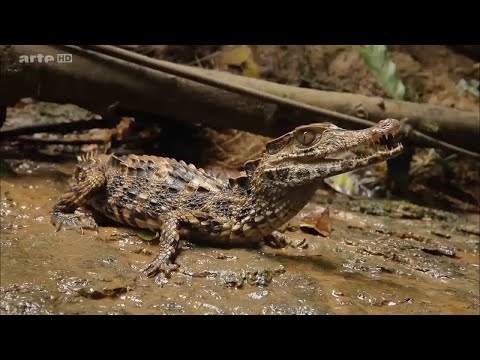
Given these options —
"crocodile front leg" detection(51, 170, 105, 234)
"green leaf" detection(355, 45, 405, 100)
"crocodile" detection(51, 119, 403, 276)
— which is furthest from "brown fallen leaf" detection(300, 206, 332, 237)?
"green leaf" detection(355, 45, 405, 100)

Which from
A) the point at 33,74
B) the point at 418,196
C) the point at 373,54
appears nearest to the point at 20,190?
the point at 33,74

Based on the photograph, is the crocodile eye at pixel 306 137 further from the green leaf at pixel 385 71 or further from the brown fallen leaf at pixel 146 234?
the green leaf at pixel 385 71

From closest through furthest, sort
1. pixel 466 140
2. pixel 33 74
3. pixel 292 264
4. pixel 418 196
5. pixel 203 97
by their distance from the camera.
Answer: pixel 292 264 < pixel 33 74 < pixel 203 97 < pixel 466 140 < pixel 418 196

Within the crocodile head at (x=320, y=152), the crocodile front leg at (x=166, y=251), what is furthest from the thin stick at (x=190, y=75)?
the crocodile front leg at (x=166, y=251)

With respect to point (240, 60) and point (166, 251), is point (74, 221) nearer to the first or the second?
point (166, 251)

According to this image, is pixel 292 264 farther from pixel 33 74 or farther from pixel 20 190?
pixel 33 74

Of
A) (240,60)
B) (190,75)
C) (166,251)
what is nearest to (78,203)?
(166,251)

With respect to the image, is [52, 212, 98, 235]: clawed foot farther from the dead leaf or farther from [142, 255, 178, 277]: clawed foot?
the dead leaf
